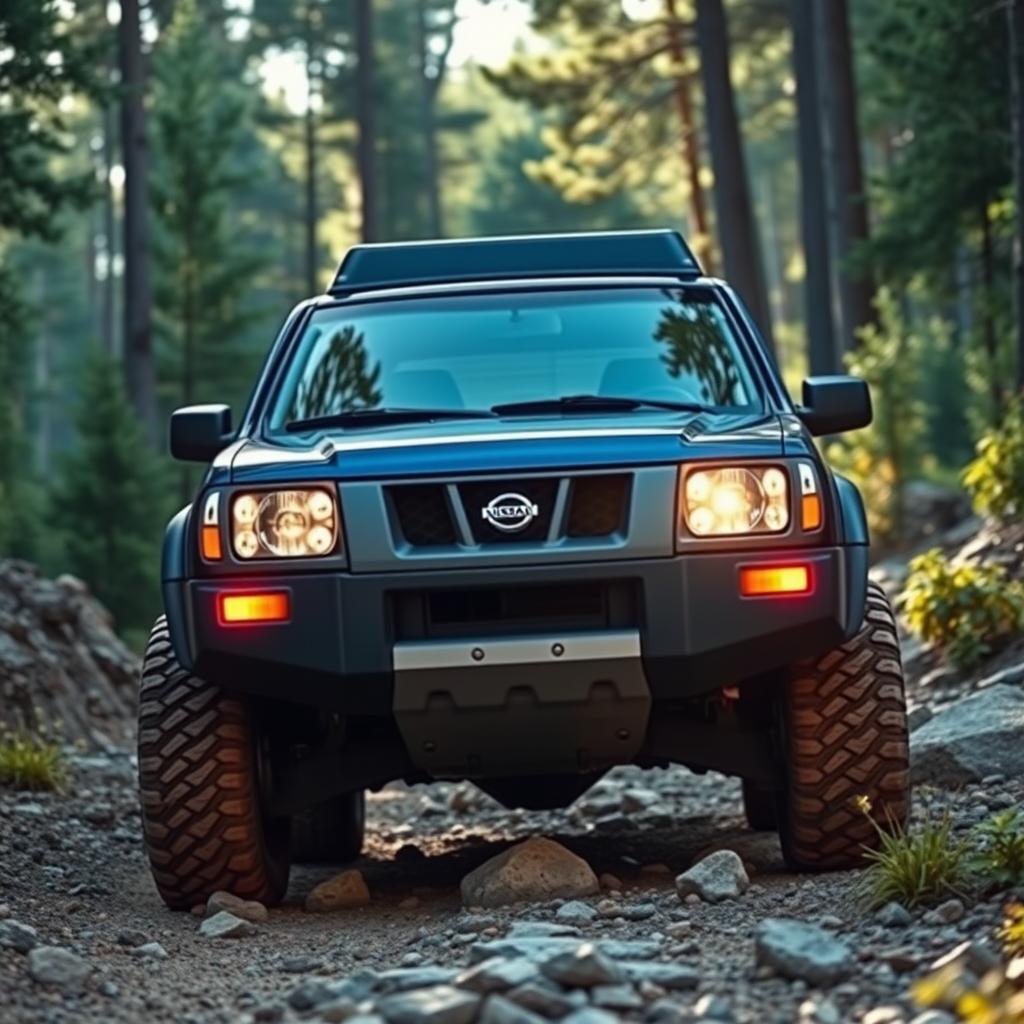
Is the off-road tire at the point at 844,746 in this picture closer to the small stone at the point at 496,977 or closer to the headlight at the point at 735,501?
the headlight at the point at 735,501

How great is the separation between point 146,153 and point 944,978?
79.5 feet

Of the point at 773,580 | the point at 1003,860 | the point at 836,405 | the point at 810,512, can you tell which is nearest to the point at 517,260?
the point at 836,405

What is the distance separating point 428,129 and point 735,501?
184 ft

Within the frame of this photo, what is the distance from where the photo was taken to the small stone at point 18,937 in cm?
571

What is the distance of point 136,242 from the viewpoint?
2709 centimetres

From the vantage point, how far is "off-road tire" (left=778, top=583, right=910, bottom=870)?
21.2 ft

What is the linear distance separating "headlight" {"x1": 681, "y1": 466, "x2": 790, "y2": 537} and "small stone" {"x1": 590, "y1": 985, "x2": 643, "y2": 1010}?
1738 mm

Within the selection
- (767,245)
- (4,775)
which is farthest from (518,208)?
(4,775)

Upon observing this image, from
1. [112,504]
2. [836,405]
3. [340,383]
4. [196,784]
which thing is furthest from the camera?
[112,504]

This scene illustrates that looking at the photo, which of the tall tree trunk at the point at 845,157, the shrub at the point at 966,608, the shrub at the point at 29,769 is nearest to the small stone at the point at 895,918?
the shrub at the point at 29,769

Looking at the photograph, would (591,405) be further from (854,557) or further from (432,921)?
(432,921)

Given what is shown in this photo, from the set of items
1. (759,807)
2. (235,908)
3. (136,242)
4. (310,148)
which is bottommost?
(759,807)

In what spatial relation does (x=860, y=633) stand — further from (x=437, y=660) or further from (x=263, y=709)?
(x=263, y=709)

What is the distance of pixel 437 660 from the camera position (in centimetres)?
599
